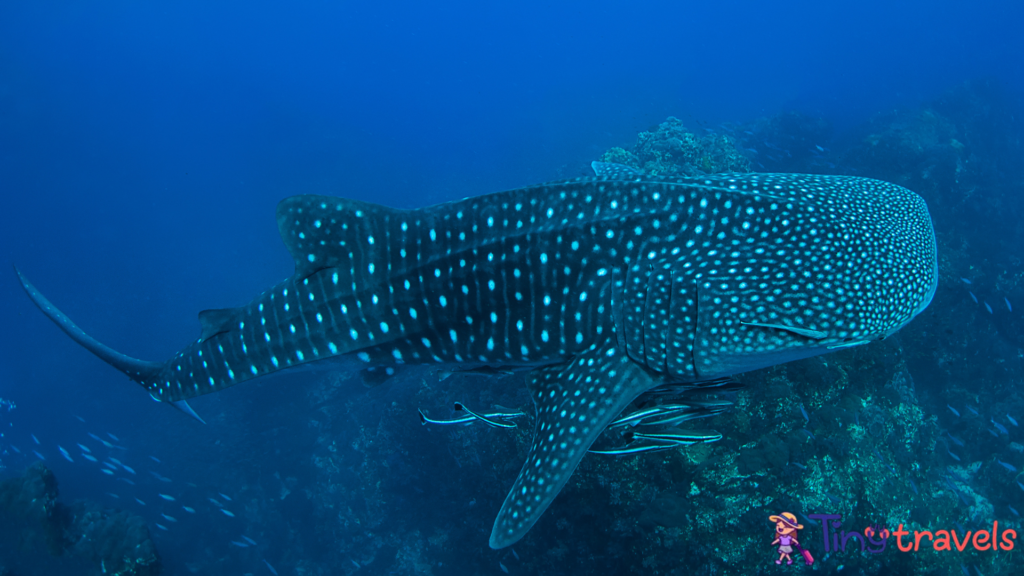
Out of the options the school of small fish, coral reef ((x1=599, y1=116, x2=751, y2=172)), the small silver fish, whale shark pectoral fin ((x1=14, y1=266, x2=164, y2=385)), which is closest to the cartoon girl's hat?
whale shark pectoral fin ((x1=14, y1=266, x2=164, y2=385))

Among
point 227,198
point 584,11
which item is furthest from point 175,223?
point 584,11

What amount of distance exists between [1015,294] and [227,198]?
8685 cm

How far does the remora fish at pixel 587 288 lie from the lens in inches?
110

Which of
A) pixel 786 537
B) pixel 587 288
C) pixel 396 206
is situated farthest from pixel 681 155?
pixel 396 206

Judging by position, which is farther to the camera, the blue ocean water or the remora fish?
the blue ocean water

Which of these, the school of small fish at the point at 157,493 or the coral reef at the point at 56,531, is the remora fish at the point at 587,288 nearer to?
the coral reef at the point at 56,531

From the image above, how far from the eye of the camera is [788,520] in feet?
15.8

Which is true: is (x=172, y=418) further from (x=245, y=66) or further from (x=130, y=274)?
(x=245, y=66)

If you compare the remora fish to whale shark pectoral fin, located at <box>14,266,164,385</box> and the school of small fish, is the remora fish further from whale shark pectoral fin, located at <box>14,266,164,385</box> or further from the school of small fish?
the school of small fish

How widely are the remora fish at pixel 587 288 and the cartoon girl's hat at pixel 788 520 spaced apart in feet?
9.15

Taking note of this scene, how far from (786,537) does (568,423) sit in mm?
3505

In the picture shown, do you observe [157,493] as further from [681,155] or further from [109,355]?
[681,155]

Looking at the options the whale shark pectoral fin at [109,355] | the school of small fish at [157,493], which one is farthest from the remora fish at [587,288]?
the school of small fish at [157,493]

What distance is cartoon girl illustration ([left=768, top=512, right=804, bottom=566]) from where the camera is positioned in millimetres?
4762
